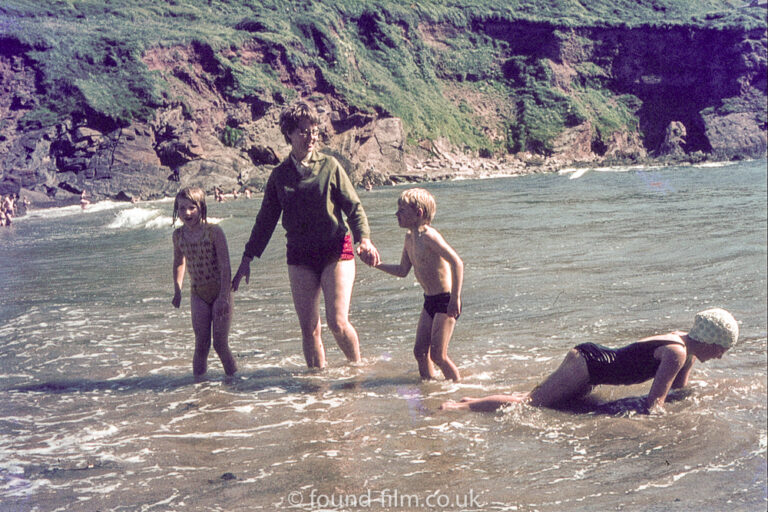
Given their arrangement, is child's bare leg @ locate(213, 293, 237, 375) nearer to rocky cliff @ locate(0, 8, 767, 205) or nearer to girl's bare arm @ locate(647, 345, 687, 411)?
girl's bare arm @ locate(647, 345, 687, 411)

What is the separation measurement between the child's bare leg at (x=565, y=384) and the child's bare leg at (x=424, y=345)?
882 mm

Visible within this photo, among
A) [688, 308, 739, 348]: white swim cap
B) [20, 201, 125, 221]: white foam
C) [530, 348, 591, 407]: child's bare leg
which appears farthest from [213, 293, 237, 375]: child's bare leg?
[20, 201, 125, 221]: white foam

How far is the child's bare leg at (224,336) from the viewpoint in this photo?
5.79 metres

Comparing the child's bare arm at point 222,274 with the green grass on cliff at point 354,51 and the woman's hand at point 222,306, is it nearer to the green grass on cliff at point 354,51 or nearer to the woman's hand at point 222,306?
the woman's hand at point 222,306

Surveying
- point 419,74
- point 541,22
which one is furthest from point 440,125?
point 541,22

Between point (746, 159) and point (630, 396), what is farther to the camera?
point (746, 159)

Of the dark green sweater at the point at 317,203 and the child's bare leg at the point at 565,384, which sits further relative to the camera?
the dark green sweater at the point at 317,203

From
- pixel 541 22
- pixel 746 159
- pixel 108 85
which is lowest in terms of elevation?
pixel 746 159

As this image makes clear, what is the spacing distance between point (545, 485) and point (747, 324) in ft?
13.5

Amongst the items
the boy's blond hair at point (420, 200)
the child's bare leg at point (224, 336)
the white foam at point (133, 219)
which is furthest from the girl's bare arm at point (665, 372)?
the white foam at point (133, 219)

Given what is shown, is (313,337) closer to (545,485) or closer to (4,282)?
(545,485)

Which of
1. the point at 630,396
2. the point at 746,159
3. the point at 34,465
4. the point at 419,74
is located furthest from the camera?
the point at 419,74

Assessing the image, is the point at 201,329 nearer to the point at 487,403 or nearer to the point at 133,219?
the point at 487,403

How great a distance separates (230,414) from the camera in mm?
5113
